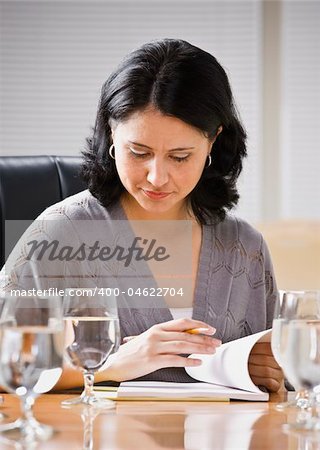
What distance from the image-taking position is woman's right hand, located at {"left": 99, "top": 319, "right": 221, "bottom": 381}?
58.3 inches

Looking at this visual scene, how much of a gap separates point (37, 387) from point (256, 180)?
10.2ft

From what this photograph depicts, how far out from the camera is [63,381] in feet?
5.16

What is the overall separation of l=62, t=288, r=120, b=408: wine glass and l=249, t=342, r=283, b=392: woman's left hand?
41cm

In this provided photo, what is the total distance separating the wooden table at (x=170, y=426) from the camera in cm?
110

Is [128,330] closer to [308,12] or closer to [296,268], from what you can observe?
[296,268]

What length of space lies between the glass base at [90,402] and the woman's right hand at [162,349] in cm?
14

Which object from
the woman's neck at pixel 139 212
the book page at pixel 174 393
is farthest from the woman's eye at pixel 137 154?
the book page at pixel 174 393

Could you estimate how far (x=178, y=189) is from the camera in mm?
1862

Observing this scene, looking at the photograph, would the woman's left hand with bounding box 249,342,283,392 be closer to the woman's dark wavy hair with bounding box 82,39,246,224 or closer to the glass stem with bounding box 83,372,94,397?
the glass stem with bounding box 83,372,94,397

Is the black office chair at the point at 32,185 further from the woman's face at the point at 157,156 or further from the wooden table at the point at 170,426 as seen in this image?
the wooden table at the point at 170,426

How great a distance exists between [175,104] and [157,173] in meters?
0.15

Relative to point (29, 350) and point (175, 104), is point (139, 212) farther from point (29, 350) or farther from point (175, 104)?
point (29, 350)

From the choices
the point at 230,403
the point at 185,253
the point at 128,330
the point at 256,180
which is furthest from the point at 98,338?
the point at 256,180

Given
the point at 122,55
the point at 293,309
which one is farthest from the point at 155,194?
the point at 122,55
